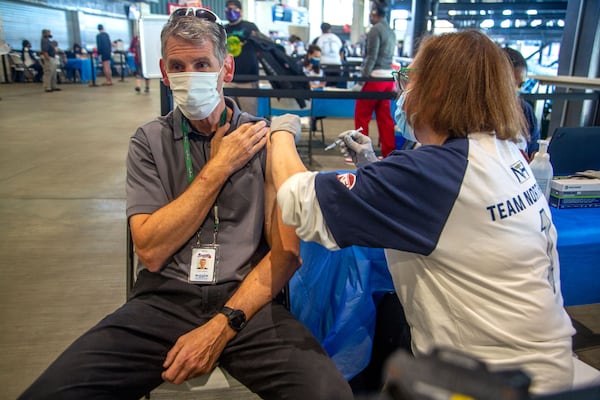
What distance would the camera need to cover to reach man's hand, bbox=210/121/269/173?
1423 millimetres

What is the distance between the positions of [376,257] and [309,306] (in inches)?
13.3

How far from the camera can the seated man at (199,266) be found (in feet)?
3.91

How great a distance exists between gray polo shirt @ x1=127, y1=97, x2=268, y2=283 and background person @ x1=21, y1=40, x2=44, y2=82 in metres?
15.9

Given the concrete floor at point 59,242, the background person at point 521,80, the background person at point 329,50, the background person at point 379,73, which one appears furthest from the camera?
the background person at point 329,50

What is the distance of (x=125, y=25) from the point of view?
24.5 metres

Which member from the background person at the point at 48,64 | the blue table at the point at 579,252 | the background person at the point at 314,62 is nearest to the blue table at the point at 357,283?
the blue table at the point at 579,252

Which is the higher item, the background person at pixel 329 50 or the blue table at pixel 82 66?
the background person at pixel 329 50

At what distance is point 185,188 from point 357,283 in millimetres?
653

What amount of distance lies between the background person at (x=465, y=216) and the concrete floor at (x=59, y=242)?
664 millimetres

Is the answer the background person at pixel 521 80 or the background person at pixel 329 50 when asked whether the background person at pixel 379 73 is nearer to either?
the background person at pixel 521 80

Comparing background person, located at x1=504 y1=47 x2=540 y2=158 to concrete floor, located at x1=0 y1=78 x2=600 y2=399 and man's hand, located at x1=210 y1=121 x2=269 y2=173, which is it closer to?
concrete floor, located at x1=0 y1=78 x2=600 y2=399

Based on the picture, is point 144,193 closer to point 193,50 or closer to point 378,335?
point 193,50

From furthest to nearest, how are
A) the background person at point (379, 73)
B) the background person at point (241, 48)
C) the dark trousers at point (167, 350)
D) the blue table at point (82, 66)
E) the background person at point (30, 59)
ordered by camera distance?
the blue table at point (82, 66) → the background person at point (30, 59) → the background person at point (379, 73) → the background person at point (241, 48) → the dark trousers at point (167, 350)

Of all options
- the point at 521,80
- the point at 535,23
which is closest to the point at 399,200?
the point at 521,80
